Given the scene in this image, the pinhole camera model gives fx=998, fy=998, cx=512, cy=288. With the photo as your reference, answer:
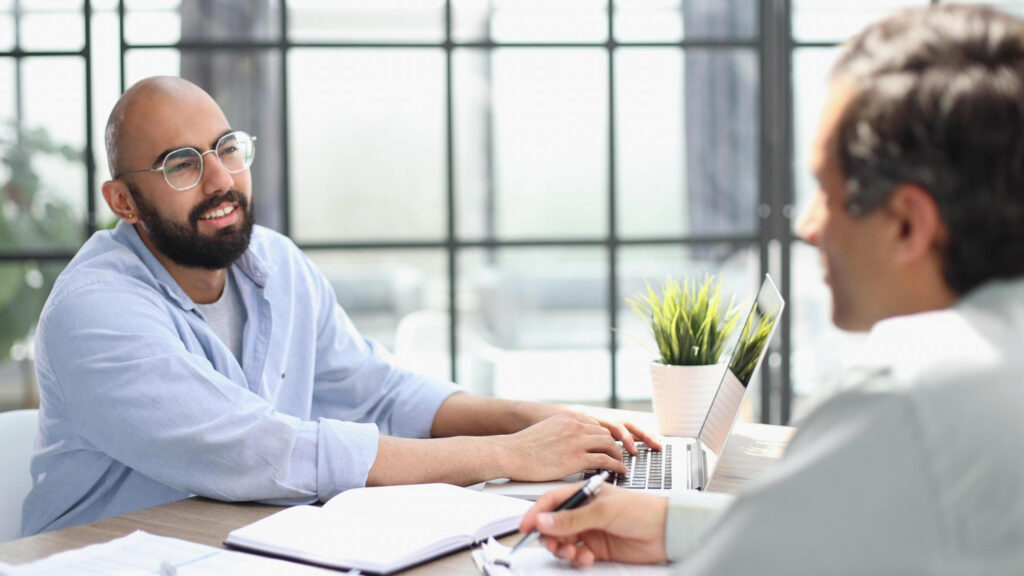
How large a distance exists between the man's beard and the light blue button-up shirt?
0.16 ft

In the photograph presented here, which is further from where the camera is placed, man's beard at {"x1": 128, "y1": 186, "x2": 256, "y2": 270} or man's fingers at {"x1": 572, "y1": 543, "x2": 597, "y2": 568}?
man's beard at {"x1": 128, "y1": 186, "x2": 256, "y2": 270}

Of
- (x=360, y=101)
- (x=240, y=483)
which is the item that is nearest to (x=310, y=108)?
(x=360, y=101)

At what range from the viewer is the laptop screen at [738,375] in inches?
65.6

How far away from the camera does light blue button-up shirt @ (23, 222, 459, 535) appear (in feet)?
5.29

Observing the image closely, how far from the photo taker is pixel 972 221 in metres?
0.83

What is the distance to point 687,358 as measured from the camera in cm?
205

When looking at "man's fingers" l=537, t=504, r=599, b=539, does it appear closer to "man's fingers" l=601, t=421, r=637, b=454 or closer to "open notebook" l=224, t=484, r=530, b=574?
"open notebook" l=224, t=484, r=530, b=574

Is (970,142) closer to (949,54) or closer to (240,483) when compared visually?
(949,54)

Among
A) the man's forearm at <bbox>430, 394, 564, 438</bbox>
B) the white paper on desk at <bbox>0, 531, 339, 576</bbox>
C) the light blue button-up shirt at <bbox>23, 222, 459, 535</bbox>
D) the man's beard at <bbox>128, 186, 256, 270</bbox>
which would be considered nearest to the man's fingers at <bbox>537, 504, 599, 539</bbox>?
the white paper on desk at <bbox>0, 531, 339, 576</bbox>

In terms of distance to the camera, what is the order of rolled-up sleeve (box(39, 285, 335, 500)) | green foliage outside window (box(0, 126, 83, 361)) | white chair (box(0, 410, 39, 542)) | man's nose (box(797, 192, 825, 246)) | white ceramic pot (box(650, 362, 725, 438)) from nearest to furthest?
man's nose (box(797, 192, 825, 246)) → rolled-up sleeve (box(39, 285, 335, 500)) → white chair (box(0, 410, 39, 542)) → white ceramic pot (box(650, 362, 725, 438)) → green foliage outside window (box(0, 126, 83, 361))

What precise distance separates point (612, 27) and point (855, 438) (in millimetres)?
2897

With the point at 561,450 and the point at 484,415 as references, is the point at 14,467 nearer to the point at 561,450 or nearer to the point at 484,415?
the point at 484,415

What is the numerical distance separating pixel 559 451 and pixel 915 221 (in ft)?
3.20

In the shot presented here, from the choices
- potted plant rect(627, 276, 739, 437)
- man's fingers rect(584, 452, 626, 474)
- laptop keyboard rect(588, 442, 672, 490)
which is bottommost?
laptop keyboard rect(588, 442, 672, 490)
